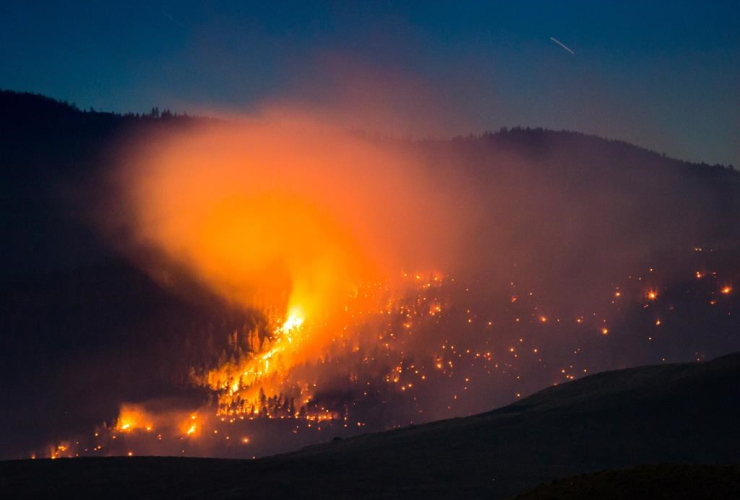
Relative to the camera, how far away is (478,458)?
3444 cm

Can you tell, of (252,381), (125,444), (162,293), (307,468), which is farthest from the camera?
(162,293)

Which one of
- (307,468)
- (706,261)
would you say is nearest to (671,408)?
(307,468)

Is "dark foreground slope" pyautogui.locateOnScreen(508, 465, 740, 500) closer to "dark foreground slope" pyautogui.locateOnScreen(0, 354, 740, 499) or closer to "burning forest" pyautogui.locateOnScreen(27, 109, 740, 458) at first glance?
"dark foreground slope" pyautogui.locateOnScreen(0, 354, 740, 499)

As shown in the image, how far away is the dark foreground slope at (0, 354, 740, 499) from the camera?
30.2 meters

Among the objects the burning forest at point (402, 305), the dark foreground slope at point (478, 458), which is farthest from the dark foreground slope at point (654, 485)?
the burning forest at point (402, 305)

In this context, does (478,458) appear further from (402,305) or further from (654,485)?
(402,305)

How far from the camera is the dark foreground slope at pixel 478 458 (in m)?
30.2

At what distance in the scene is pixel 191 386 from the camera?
304ft

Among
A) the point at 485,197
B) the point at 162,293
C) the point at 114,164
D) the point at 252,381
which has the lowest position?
the point at 252,381

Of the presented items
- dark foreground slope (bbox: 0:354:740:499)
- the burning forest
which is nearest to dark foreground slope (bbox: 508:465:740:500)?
dark foreground slope (bbox: 0:354:740:499)

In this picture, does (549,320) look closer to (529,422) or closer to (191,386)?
(191,386)

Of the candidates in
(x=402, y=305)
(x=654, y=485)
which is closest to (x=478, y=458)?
(x=654, y=485)

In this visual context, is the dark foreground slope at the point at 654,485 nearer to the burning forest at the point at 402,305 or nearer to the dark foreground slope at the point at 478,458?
the dark foreground slope at the point at 478,458

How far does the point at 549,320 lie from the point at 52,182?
276 feet
